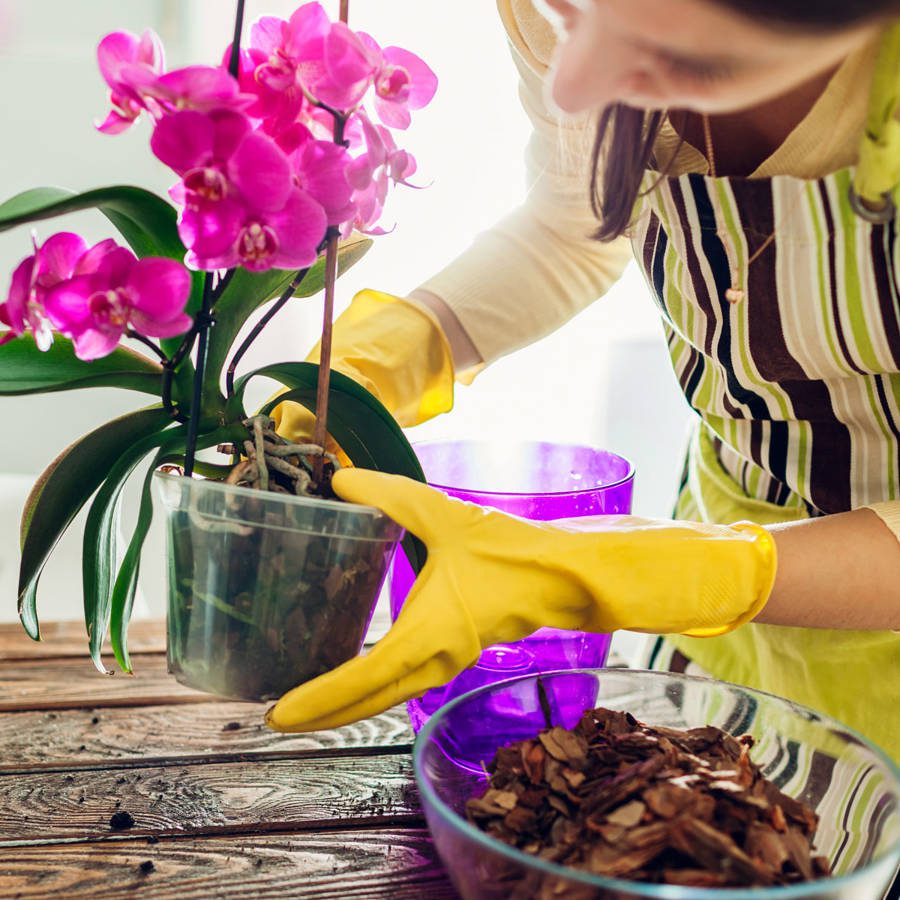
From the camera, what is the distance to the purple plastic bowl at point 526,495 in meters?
0.63

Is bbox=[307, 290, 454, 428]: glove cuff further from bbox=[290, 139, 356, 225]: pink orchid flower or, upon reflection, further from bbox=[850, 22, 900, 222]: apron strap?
bbox=[850, 22, 900, 222]: apron strap

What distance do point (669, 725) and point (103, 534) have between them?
0.37 meters

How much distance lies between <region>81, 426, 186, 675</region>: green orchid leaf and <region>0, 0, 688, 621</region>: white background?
77cm

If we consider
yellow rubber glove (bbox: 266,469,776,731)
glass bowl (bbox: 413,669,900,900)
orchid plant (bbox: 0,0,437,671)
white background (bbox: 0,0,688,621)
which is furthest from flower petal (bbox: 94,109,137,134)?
white background (bbox: 0,0,688,621)

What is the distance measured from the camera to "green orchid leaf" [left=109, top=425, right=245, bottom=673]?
57 centimetres

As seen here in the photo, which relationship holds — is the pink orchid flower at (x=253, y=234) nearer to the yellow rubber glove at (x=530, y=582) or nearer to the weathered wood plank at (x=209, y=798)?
the yellow rubber glove at (x=530, y=582)

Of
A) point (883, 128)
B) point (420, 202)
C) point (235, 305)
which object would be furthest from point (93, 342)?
point (420, 202)

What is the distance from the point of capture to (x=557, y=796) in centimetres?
47

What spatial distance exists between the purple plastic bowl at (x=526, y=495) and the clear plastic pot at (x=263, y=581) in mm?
124

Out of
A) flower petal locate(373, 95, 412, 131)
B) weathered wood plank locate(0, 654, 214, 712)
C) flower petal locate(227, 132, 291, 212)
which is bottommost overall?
weathered wood plank locate(0, 654, 214, 712)

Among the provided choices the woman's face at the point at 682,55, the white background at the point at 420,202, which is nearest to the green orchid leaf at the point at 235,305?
the woman's face at the point at 682,55

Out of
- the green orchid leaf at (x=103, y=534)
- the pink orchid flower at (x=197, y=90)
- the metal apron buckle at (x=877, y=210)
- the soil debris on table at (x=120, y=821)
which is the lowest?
the soil debris on table at (x=120, y=821)

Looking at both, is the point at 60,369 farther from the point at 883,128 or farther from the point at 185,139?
the point at 883,128

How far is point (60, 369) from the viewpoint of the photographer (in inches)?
22.2
